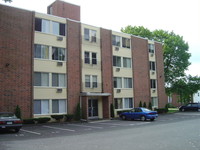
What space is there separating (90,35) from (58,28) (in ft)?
14.1

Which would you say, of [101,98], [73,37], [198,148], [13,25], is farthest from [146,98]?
[198,148]

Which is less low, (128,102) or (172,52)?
(172,52)

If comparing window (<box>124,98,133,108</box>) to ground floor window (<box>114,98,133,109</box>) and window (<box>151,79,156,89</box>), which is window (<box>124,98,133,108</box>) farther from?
window (<box>151,79,156,89</box>)

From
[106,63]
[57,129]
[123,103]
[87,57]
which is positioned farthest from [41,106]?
[123,103]

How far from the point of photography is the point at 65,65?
2409 cm

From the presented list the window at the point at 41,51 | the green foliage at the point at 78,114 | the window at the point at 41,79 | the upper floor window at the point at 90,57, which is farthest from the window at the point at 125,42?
the window at the point at 41,79

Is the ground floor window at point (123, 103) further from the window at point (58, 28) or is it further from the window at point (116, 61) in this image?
the window at point (58, 28)

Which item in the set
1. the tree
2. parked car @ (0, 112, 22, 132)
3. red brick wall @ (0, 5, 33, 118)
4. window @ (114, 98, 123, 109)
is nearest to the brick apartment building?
red brick wall @ (0, 5, 33, 118)

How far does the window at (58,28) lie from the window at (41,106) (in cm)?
748

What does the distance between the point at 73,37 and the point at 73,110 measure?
811 centimetres

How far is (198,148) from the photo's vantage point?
8945 mm

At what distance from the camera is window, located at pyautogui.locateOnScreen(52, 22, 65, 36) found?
24.0 m

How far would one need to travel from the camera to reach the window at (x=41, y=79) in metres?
21.9

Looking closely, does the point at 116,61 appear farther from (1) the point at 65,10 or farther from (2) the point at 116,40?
(1) the point at 65,10
